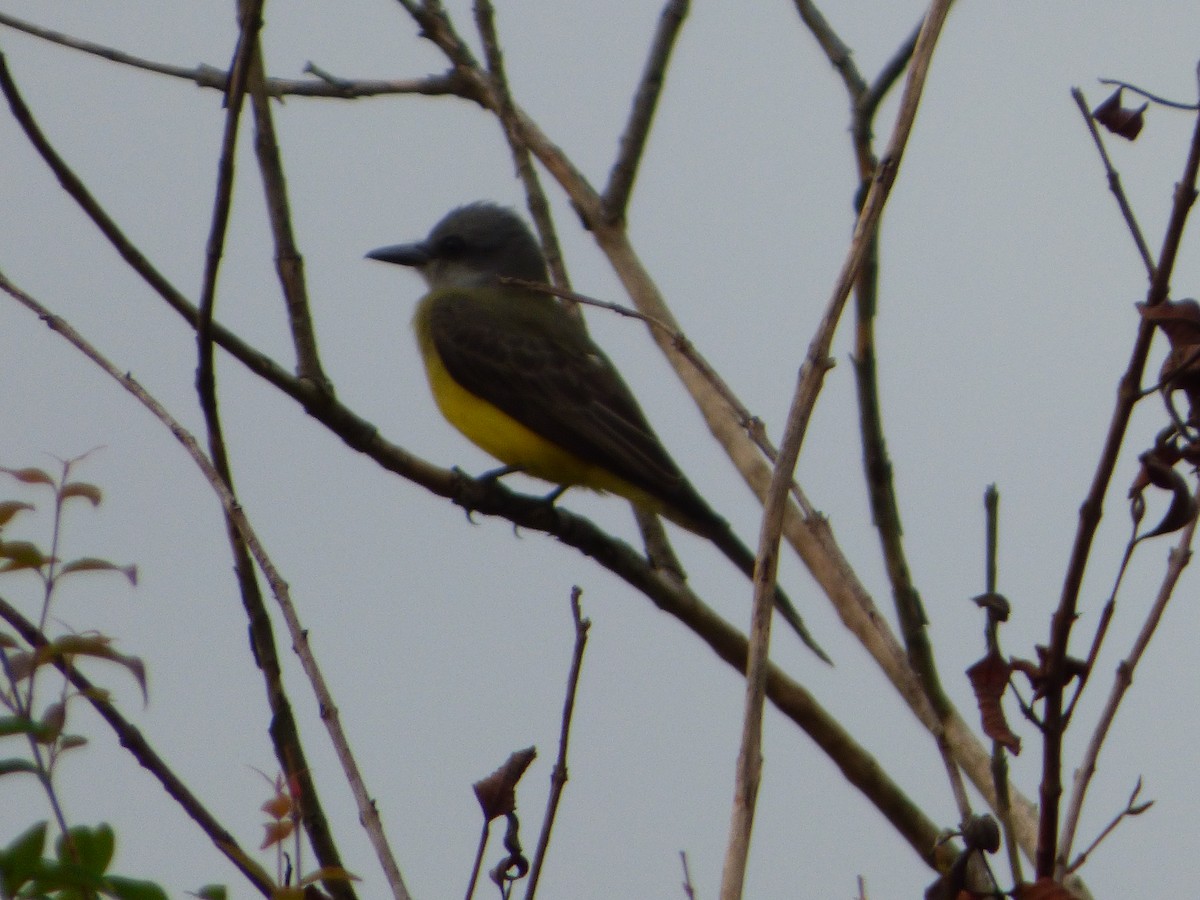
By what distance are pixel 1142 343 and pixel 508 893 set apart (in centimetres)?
90

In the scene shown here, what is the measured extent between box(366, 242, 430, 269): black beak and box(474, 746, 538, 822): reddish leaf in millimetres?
5818

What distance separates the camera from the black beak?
7.49 m

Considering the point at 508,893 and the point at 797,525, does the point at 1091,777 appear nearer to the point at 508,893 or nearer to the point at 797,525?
the point at 508,893

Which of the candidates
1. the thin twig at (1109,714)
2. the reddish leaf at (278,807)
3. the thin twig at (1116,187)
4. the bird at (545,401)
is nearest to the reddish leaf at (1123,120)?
the thin twig at (1116,187)

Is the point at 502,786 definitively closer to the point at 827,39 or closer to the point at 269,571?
the point at 269,571

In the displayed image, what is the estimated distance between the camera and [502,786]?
1.85m

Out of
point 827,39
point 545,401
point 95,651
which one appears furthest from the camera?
point 545,401

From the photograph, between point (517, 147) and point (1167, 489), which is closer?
point (1167, 489)

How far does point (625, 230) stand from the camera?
4207mm

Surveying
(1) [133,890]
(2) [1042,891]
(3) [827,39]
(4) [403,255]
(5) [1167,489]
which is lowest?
(2) [1042,891]

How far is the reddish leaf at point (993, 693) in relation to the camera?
1.62m

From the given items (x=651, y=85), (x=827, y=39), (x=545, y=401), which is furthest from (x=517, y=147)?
(x=545, y=401)

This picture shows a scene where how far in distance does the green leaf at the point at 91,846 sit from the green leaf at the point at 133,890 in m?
0.03

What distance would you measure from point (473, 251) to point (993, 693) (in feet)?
20.1
